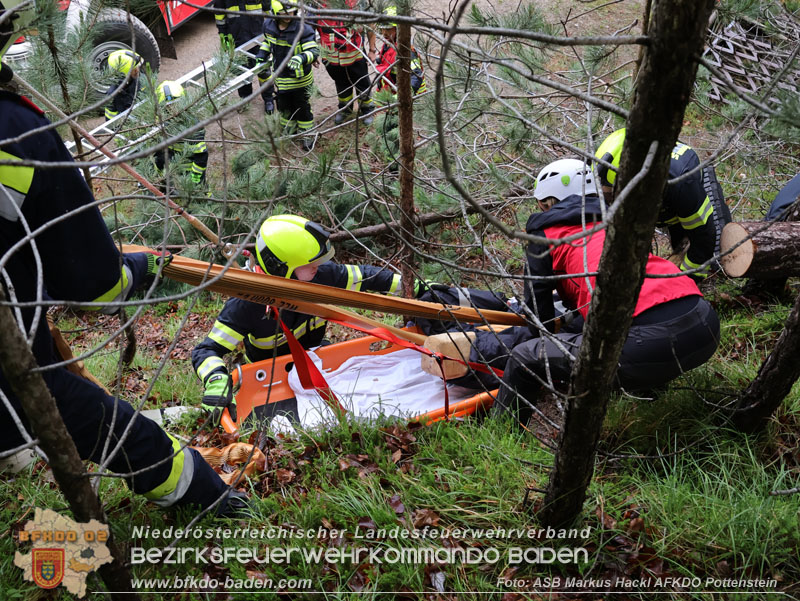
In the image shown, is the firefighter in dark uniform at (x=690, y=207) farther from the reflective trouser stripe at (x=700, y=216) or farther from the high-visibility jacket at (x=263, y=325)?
the high-visibility jacket at (x=263, y=325)

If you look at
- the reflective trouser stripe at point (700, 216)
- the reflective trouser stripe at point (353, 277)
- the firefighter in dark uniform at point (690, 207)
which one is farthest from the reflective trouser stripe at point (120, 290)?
the reflective trouser stripe at point (700, 216)

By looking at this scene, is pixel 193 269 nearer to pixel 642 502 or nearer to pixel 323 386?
pixel 323 386

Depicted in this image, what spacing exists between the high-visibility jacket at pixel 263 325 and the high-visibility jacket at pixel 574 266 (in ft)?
4.13

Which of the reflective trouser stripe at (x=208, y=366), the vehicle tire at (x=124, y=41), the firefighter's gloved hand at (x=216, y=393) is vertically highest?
the vehicle tire at (x=124, y=41)

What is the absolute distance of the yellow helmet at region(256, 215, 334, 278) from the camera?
3.66 meters

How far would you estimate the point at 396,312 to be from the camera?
147 inches

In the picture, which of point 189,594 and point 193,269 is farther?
point 193,269

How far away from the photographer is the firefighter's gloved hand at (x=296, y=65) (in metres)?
7.93

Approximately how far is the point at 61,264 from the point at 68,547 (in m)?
0.93

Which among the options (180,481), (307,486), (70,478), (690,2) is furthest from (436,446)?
(690,2)

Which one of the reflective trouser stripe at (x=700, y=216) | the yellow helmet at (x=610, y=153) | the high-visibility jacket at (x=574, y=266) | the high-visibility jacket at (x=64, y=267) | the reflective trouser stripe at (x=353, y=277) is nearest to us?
the high-visibility jacket at (x=64, y=267)

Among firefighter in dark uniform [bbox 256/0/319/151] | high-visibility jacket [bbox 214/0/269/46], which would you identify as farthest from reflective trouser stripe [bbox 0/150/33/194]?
high-visibility jacket [bbox 214/0/269/46]

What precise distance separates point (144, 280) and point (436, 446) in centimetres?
155

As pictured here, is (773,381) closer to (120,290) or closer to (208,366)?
(120,290)
